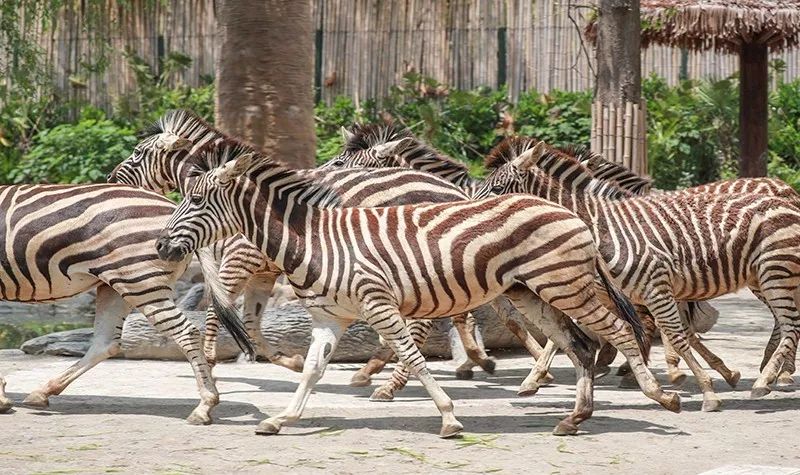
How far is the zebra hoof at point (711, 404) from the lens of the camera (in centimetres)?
777

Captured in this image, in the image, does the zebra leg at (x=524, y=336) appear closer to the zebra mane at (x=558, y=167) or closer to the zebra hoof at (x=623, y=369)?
the zebra hoof at (x=623, y=369)

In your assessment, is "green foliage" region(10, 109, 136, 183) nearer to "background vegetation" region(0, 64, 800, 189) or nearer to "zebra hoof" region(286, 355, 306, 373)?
"background vegetation" region(0, 64, 800, 189)

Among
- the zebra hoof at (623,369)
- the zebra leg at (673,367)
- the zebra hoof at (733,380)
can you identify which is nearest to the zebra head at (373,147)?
the zebra hoof at (623,369)

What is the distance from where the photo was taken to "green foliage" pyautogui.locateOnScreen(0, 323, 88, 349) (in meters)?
11.4

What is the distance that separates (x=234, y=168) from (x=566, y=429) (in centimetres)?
246

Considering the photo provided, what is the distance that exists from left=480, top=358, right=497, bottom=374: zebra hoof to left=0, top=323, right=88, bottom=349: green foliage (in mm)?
4390

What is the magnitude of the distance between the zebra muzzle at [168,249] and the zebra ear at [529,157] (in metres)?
2.48

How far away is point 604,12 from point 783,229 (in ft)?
12.7

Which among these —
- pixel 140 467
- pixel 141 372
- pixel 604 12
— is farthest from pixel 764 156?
pixel 140 467

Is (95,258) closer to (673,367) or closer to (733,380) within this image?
(673,367)

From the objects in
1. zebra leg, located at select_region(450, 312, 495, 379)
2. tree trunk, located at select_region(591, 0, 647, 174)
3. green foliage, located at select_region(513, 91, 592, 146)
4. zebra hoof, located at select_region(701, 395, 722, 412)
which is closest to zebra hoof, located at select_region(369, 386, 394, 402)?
zebra leg, located at select_region(450, 312, 495, 379)

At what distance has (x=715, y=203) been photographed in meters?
8.62

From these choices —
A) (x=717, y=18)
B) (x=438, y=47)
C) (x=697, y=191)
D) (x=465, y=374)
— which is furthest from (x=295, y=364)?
(x=438, y=47)

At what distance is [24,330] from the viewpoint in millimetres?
12352
